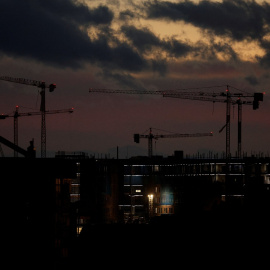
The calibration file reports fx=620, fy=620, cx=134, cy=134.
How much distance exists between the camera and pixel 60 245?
53188mm

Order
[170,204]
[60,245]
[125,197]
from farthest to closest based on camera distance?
[125,197], [170,204], [60,245]

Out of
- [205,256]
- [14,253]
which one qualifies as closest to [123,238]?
[205,256]

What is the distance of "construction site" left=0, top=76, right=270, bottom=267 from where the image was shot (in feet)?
151

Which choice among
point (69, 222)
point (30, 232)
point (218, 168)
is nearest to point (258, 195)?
point (69, 222)

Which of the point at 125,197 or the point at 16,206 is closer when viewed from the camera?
the point at 16,206

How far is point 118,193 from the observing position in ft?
366

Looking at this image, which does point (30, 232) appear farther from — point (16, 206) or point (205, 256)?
point (205, 256)

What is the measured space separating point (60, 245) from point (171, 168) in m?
82.6

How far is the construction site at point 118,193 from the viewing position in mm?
45938

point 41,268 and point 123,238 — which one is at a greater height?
point 123,238

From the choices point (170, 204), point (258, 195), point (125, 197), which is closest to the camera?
point (258, 195)

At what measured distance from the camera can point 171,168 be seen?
13450 cm

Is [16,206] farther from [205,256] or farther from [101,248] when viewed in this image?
[205,256]

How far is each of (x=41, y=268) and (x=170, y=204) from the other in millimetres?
58473
